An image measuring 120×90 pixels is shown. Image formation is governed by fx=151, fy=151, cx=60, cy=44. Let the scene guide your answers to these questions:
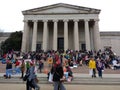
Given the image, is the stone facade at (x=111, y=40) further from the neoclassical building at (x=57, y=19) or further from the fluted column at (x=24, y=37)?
the fluted column at (x=24, y=37)

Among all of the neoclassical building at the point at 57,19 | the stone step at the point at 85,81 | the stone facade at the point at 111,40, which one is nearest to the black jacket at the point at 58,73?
the stone step at the point at 85,81

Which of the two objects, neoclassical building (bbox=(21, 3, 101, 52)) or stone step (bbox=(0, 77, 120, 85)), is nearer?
stone step (bbox=(0, 77, 120, 85))

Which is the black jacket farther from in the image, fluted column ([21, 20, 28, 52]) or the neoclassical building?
fluted column ([21, 20, 28, 52])

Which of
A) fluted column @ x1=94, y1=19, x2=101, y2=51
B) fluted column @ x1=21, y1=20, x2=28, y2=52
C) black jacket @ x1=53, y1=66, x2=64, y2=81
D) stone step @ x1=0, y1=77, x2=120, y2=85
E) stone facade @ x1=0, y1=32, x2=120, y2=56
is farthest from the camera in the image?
stone facade @ x1=0, y1=32, x2=120, y2=56

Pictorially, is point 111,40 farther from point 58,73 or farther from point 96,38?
point 58,73

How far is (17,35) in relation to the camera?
49156 mm

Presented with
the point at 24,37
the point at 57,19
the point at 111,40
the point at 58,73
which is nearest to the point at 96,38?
the point at 57,19

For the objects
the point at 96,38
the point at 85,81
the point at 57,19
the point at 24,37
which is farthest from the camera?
the point at 57,19

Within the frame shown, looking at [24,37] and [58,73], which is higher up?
[24,37]

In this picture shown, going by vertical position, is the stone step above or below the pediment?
below

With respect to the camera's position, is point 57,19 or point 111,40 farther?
point 111,40

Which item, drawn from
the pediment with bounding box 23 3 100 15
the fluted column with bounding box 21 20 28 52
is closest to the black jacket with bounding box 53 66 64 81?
the fluted column with bounding box 21 20 28 52

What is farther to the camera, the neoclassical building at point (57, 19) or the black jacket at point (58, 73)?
the neoclassical building at point (57, 19)

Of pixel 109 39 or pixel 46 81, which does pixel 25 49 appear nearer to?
pixel 46 81
